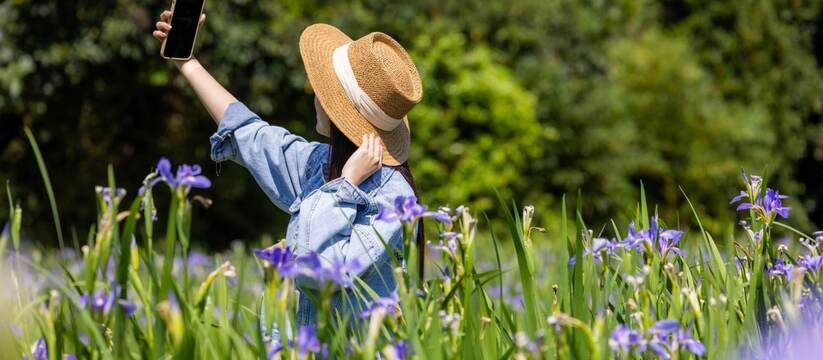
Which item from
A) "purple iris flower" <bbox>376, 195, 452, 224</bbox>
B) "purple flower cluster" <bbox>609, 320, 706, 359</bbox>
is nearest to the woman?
"purple iris flower" <bbox>376, 195, 452, 224</bbox>

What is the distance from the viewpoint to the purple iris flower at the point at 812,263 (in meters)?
1.53

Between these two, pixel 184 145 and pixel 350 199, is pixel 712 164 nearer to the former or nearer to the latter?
pixel 184 145

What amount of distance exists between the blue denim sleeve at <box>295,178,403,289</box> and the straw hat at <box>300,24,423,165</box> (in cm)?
15

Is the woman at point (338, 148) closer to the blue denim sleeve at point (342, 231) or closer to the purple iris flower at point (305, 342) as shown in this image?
the blue denim sleeve at point (342, 231)

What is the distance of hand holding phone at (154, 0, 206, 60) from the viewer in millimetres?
1901

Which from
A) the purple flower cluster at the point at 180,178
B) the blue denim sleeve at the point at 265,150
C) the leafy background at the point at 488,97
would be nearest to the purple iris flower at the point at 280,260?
the purple flower cluster at the point at 180,178

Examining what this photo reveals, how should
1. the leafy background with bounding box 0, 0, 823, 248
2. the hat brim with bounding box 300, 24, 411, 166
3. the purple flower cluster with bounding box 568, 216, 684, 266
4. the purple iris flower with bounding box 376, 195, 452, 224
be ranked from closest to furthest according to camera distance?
the purple iris flower with bounding box 376, 195, 452, 224 < the purple flower cluster with bounding box 568, 216, 684, 266 < the hat brim with bounding box 300, 24, 411, 166 < the leafy background with bounding box 0, 0, 823, 248

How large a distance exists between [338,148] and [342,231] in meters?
0.24

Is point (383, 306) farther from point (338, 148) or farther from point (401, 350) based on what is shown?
point (338, 148)

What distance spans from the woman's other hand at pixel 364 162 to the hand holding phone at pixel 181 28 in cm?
43

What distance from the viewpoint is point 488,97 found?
8.37 m

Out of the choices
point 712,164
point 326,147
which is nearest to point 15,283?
point 326,147

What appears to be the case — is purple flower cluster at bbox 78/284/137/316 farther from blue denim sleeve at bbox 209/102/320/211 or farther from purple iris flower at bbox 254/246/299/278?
blue denim sleeve at bbox 209/102/320/211

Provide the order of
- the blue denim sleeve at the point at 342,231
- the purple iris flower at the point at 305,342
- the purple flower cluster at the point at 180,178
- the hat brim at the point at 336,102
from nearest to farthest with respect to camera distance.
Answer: the purple iris flower at the point at 305,342 < the purple flower cluster at the point at 180,178 < the blue denim sleeve at the point at 342,231 < the hat brim at the point at 336,102
